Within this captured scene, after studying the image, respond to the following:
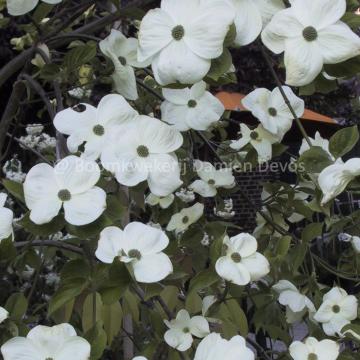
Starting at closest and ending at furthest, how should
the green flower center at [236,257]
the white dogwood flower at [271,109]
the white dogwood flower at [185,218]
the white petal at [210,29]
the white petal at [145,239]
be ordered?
the white petal at [210,29] → the white petal at [145,239] → the green flower center at [236,257] → the white dogwood flower at [271,109] → the white dogwood flower at [185,218]

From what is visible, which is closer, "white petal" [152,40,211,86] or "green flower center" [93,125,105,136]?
"white petal" [152,40,211,86]

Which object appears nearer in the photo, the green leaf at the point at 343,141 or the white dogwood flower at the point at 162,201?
the green leaf at the point at 343,141

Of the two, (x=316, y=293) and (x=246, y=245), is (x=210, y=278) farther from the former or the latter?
(x=316, y=293)

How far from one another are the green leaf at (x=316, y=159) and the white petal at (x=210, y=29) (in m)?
0.21

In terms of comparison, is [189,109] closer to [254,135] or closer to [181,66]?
[254,135]

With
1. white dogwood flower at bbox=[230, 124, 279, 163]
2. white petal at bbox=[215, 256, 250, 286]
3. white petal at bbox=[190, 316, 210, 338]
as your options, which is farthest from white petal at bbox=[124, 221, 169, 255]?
white dogwood flower at bbox=[230, 124, 279, 163]

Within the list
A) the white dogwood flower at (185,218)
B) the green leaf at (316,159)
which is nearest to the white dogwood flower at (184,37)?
the green leaf at (316,159)

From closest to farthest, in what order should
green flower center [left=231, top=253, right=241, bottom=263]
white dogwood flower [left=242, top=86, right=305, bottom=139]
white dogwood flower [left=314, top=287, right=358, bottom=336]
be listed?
green flower center [left=231, top=253, right=241, bottom=263] < white dogwood flower [left=314, top=287, right=358, bottom=336] < white dogwood flower [left=242, top=86, right=305, bottom=139]

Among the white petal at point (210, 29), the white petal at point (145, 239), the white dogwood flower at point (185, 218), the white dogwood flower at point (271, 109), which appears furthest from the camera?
the white dogwood flower at point (185, 218)

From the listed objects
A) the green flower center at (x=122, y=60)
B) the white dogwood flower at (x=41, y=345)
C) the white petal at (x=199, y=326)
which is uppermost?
the green flower center at (x=122, y=60)

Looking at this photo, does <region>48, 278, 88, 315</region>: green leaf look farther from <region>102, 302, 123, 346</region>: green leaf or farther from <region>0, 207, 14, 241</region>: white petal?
<region>102, 302, 123, 346</region>: green leaf

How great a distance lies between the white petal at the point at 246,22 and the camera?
634 millimetres

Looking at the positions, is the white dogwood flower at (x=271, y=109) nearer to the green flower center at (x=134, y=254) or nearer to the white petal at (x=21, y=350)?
the green flower center at (x=134, y=254)

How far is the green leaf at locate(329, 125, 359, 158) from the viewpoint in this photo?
751mm
